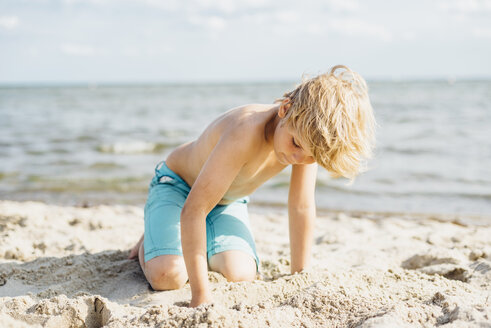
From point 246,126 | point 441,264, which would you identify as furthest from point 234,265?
point 441,264

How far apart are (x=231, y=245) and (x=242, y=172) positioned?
0.49 metres

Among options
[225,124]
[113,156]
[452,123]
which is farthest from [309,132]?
[452,123]

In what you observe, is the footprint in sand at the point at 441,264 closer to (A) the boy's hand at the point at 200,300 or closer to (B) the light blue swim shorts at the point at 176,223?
(B) the light blue swim shorts at the point at 176,223

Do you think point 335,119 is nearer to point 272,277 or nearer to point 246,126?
point 246,126

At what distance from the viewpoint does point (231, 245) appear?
2.58 metres

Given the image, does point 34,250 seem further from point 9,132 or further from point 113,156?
point 9,132

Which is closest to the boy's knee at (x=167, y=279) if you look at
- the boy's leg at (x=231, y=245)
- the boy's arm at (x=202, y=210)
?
the boy's leg at (x=231, y=245)

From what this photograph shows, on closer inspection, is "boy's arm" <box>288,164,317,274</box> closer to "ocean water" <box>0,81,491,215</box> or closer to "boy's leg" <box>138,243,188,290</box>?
"boy's leg" <box>138,243,188,290</box>

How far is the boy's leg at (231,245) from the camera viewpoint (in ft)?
8.09

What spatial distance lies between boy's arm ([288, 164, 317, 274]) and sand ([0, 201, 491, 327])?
5.2 inches

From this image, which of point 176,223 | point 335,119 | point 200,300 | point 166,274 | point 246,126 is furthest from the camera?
point 176,223

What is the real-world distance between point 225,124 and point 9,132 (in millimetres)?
9893

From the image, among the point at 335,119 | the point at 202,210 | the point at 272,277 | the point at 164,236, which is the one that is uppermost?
the point at 335,119

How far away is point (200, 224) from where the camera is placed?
2006 millimetres
